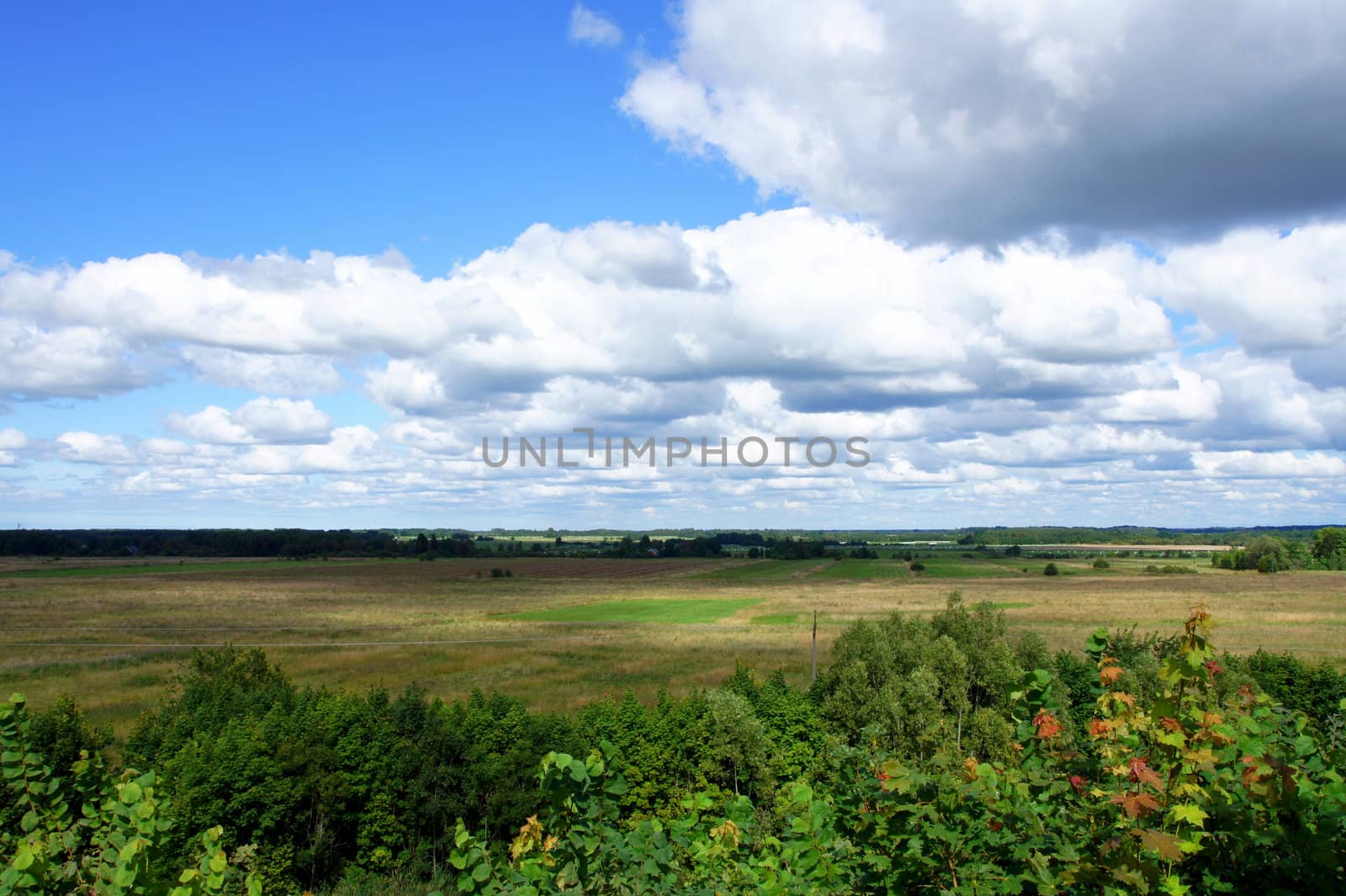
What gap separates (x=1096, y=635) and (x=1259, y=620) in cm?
9788

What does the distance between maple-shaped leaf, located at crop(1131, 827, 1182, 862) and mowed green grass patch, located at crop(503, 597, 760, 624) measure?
9073 cm

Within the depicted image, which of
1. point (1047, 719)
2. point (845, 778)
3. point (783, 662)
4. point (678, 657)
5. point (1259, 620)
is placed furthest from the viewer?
point (1259, 620)

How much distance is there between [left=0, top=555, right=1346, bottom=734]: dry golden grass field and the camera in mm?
60500

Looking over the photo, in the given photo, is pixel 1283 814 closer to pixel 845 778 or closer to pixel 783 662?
pixel 845 778

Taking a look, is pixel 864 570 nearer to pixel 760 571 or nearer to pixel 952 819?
pixel 760 571

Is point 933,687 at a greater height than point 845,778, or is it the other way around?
point 845,778

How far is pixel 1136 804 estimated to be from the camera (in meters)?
3.75

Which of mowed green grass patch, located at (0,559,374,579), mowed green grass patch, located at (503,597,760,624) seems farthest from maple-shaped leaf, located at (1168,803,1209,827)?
mowed green grass patch, located at (0,559,374,579)

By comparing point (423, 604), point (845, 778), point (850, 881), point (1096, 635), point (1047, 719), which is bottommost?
point (423, 604)

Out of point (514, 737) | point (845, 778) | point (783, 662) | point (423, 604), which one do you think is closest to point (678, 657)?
point (783, 662)

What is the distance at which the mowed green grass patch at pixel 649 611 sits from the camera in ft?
319

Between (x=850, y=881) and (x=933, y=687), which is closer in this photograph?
(x=850, y=881)

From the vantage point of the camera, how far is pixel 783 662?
6538 centimetres

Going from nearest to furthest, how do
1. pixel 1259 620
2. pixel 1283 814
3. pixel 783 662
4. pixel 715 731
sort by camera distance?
pixel 1283 814
pixel 715 731
pixel 783 662
pixel 1259 620
